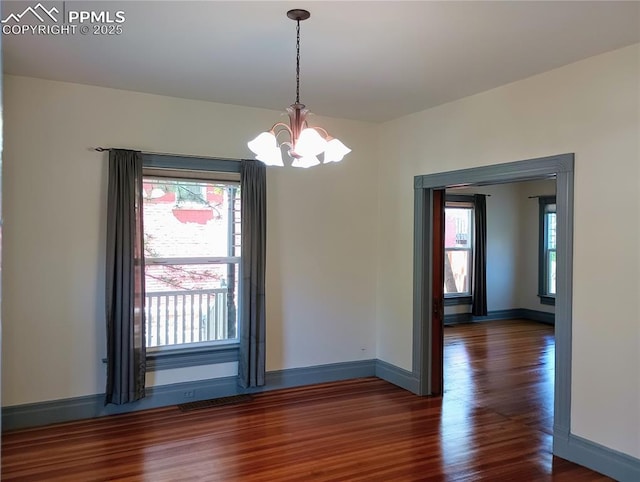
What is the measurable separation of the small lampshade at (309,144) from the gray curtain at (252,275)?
213 centimetres

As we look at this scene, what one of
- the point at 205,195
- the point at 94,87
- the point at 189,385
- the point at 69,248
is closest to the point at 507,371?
the point at 189,385

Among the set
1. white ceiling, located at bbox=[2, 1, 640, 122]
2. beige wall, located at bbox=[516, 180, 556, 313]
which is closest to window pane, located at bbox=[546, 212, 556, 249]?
beige wall, located at bbox=[516, 180, 556, 313]

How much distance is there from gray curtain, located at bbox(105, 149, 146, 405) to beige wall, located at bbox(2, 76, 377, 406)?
0.51ft

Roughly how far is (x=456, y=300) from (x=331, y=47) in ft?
21.1

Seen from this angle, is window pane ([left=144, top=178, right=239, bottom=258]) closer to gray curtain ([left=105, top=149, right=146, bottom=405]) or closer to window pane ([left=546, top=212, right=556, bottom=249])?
gray curtain ([left=105, top=149, right=146, bottom=405])

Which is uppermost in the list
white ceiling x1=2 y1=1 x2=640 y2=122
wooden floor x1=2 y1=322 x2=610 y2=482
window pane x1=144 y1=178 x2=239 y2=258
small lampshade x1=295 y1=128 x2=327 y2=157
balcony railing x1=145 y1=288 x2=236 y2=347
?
white ceiling x1=2 y1=1 x2=640 y2=122

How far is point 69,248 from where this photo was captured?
425 cm

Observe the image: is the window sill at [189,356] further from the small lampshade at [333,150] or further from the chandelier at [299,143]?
the small lampshade at [333,150]

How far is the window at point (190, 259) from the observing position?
4.64 meters

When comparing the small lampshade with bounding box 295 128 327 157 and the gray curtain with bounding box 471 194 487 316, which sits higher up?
the small lampshade with bounding box 295 128 327 157

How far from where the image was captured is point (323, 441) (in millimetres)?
3889

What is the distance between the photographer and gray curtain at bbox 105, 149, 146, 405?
14.0 feet

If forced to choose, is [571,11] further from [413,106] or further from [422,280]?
[422,280]

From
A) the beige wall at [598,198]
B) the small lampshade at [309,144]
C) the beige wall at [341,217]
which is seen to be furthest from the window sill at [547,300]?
the small lampshade at [309,144]
